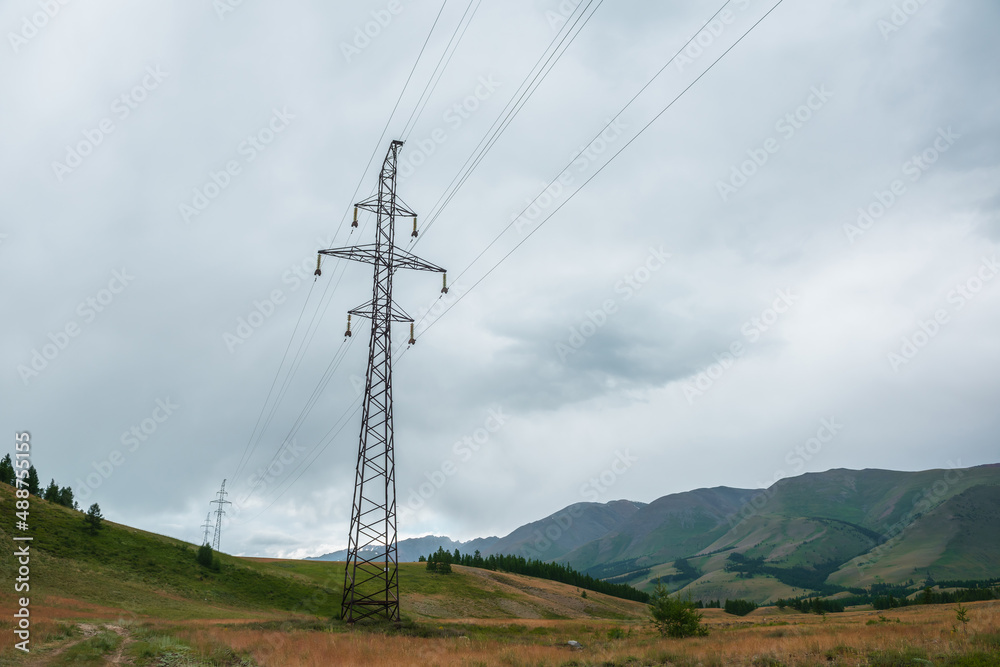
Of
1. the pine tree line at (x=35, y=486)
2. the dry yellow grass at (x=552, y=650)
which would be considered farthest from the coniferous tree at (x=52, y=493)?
the dry yellow grass at (x=552, y=650)

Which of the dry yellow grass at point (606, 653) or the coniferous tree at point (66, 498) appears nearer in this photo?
the dry yellow grass at point (606, 653)

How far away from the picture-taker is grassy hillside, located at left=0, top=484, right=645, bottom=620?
5003 centimetres

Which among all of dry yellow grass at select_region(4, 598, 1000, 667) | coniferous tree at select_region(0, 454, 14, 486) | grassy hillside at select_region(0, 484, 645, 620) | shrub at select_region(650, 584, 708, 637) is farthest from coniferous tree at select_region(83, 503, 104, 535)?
shrub at select_region(650, 584, 708, 637)

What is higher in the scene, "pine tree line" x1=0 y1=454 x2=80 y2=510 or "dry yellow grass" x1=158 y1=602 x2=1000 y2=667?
"pine tree line" x1=0 y1=454 x2=80 y2=510

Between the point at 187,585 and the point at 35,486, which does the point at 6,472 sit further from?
the point at 187,585

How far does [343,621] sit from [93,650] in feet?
52.5

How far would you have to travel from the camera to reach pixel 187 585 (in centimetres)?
6469

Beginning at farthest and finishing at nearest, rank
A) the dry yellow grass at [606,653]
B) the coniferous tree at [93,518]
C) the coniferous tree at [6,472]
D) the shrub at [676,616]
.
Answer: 1. the coniferous tree at [6,472]
2. the coniferous tree at [93,518]
3. the shrub at [676,616]
4. the dry yellow grass at [606,653]

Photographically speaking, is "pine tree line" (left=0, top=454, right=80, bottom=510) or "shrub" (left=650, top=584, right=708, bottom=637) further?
"pine tree line" (left=0, top=454, right=80, bottom=510)

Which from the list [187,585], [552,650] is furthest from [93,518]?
[552,650]

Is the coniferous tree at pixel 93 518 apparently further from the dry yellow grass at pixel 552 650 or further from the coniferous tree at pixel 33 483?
the dry yellow grass at pixel 552 650

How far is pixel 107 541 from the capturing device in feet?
230

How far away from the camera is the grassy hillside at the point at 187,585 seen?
1970 inches

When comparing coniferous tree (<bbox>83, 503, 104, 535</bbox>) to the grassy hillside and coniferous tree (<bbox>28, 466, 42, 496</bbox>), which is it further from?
coniferous tree (<bbox>28, 466, 42, 496</bbox>)
